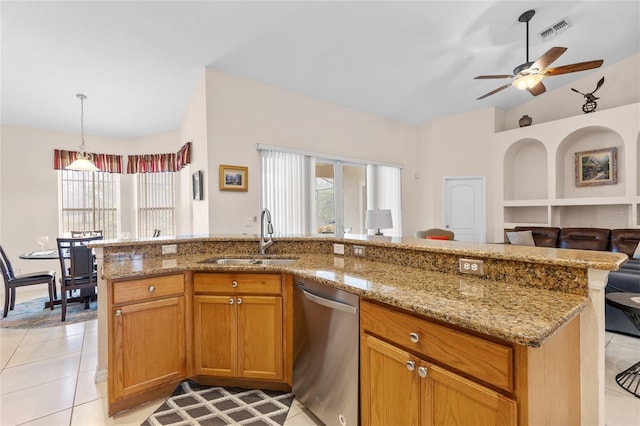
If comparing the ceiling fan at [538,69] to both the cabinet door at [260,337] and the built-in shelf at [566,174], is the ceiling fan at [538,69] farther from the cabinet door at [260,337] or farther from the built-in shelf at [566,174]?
the cabinet door at [260,337]

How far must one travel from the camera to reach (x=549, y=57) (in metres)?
3.29

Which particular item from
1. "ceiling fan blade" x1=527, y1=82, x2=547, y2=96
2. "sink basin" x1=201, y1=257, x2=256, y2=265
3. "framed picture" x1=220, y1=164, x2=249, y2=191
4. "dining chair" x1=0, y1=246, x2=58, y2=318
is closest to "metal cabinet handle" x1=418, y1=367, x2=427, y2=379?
"sink basin" x1=201, y1=257, x2=256, y2=265

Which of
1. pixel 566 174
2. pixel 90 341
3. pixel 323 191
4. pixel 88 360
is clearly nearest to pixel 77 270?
pixel 90 341

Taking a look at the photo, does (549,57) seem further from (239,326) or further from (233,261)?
(239,326)

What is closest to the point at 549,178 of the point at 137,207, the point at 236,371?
the point at 236,371

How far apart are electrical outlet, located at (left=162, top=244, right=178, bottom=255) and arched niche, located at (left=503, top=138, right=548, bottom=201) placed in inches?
231

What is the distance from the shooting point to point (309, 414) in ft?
6.21

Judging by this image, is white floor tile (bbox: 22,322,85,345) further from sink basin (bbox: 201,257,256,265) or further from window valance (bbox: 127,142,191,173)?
window valance (bbox: 127,142,191,173)

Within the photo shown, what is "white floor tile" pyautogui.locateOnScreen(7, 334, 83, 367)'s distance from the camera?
8.70ft

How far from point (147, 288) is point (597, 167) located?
6.84m

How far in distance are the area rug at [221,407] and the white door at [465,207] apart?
17.0ft

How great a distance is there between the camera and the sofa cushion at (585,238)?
15.0ft

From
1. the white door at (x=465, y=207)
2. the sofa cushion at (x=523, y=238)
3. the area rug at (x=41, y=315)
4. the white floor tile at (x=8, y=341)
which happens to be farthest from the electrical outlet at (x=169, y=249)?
the white door at (x=465, y=207)

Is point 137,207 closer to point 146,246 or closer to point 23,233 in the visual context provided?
point 23,233
